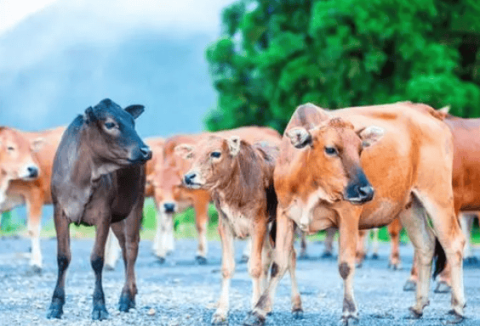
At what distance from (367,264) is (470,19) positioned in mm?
13126

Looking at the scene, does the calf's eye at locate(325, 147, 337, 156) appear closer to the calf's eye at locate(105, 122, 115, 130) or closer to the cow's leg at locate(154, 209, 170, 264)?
the calf's eye at locate(105, 122, 115, 130)

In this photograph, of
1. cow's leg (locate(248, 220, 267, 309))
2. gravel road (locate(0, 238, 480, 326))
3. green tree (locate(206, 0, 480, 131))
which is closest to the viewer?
cow's leg (locate(248, 220, 267, 309))

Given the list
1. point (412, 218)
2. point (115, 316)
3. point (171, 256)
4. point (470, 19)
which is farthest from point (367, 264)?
point (470, 19)

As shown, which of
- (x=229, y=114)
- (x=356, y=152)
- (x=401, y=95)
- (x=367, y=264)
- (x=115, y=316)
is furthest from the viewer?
(x=229, y=114)

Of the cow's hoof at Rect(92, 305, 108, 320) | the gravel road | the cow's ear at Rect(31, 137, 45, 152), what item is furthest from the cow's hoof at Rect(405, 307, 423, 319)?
the cow's ear at Rect(31, 137, 45, 152)

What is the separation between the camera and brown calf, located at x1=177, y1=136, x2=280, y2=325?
457 inches

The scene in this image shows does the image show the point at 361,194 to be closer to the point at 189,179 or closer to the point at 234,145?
the point at 234,145

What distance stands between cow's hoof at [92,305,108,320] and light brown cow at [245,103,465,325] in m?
1.62

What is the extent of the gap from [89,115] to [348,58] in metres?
20.1

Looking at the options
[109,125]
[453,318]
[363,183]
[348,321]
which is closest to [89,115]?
[109,125]

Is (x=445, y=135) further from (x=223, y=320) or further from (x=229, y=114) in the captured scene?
(x=229, y=114)

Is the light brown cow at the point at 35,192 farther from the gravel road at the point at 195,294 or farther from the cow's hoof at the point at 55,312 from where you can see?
the cow's hoof at the point at 55,312

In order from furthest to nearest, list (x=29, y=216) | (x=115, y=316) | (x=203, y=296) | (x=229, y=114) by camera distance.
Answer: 1. (x=229, y=114)
2. (x=29, y=216)
3. (x=203, y=296)
4. (x=115, y=316)

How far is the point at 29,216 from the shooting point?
19.0m
